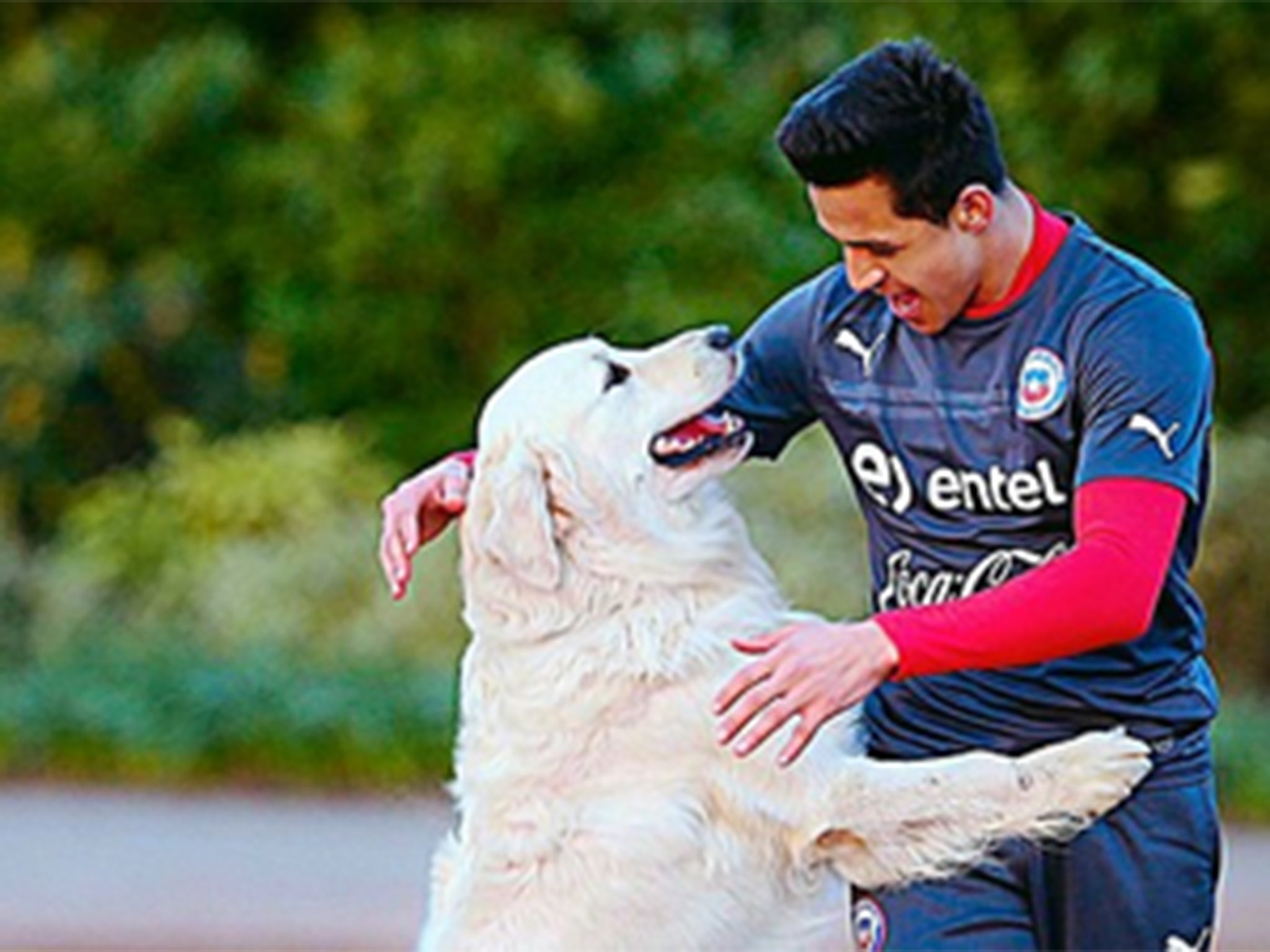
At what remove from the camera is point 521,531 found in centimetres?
514

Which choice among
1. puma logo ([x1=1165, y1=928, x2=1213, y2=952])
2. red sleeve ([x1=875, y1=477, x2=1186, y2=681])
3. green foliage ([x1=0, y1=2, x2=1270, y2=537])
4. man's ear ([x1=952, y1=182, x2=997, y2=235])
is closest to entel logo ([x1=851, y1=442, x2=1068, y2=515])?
red sleeve ([x1=875, y1=477, x2=1186, y2=681])

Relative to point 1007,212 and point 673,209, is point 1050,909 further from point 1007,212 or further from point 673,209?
point 673,209

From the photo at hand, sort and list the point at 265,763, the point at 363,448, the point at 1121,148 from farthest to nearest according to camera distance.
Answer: the point at 363,448 → the point at 1121,148 → the point at 265,763

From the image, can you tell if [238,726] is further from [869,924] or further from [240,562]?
[869,924]

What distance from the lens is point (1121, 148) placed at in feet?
45.3

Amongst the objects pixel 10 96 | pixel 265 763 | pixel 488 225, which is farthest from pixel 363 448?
pixel 265 763

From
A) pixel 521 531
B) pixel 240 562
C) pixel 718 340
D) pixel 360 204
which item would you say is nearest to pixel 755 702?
pixel 521 531

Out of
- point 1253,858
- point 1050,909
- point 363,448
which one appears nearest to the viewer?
point 1050,909

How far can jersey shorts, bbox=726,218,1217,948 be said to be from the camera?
4.38 m

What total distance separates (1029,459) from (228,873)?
598 centimetres

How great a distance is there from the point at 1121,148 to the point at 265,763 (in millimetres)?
5443

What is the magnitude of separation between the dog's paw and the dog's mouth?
968 millimetres

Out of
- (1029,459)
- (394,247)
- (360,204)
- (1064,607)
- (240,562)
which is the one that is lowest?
(1064,607)

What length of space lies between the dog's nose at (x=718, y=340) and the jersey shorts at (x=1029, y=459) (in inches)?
14.5
